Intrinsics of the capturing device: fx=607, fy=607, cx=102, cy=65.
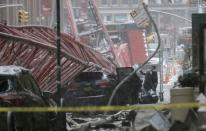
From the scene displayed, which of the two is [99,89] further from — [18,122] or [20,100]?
[18,122]

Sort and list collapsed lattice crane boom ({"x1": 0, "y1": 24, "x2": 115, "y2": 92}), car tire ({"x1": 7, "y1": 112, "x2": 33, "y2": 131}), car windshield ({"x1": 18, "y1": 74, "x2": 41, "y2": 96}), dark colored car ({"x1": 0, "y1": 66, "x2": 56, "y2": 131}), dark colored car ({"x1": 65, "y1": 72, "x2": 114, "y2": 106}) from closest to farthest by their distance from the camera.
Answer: car tire ({"x1": 7, "y1": 112, "x2": 33, "y2": 131}) < dark colored car ({"x1": 0, "y1": 66, "x2": 56, "y2": 131}) < car windshield ({"x1": 18, "y1": 74, "x2": 41, "y2": 96}) < collapsed lattice crane boom ({"x1": 0, "y1": 24, "x2": 115, "y2": 92}) < dark colored car ({"x1": 65, "y1": 72, "x2": 114, "y2": 106})

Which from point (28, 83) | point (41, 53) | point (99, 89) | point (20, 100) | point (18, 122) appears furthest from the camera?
point (99, 89)

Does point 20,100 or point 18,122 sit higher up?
point 20,100

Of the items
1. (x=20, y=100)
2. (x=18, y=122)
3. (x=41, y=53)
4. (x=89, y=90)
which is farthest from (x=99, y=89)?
(x=18, y=122)

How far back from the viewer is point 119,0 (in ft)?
314

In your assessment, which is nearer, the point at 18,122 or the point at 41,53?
the point at 18,122

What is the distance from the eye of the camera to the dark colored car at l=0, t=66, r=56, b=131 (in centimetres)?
987

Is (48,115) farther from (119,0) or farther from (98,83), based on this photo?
(119,0)

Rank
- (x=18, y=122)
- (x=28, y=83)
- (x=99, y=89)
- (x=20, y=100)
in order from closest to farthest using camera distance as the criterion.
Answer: (x=18, y=122) < (x=20, y=100) < (x=28, y=83) < (x=99, y=89)

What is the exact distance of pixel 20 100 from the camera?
10.1m

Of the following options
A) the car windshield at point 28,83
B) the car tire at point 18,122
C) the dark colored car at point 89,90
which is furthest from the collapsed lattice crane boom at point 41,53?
the car tire at point 18,122

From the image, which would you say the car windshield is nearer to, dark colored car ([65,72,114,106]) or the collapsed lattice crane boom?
the collapsed lattice crane boom

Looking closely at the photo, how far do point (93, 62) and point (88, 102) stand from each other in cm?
471

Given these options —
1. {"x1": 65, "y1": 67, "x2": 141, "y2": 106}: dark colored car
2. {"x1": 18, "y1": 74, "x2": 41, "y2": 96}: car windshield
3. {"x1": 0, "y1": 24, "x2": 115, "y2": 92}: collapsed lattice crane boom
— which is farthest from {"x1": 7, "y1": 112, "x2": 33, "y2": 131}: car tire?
{"x1": 65, "y1": 67, "x2": 141, "y2": 106}: dark colored car
